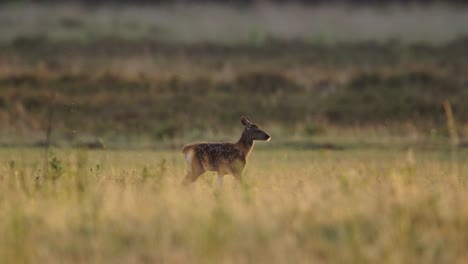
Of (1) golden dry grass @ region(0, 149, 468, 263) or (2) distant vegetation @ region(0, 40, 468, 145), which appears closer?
(1) golden dry grass @ region(0, 149, 468, 263)

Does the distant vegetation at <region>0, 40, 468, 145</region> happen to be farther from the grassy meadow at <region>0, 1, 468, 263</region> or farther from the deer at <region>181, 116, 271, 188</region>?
the deer at <region>181, 116, 271, 188</region>

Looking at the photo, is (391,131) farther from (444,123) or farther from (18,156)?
(18,156)

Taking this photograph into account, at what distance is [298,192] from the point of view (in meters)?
13.9

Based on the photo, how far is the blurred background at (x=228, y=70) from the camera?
31625 millimetres

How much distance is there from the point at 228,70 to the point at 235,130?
854 centimetres

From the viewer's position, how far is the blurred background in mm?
31625

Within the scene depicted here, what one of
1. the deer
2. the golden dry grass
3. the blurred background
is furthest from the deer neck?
the blurred background

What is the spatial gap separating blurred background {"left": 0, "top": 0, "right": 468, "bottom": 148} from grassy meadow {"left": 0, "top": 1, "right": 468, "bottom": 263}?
0.10 m

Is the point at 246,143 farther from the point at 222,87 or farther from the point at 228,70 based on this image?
the point at 228,70

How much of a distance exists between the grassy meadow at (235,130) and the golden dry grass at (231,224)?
3 centimetres

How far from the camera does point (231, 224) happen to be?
11.2m

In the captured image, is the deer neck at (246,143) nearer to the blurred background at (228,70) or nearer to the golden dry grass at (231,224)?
the golden dry grass at (231,224)

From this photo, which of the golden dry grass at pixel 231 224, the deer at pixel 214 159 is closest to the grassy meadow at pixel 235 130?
the golden dry grass at pixel 231 224

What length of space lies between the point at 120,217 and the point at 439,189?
201 inches
